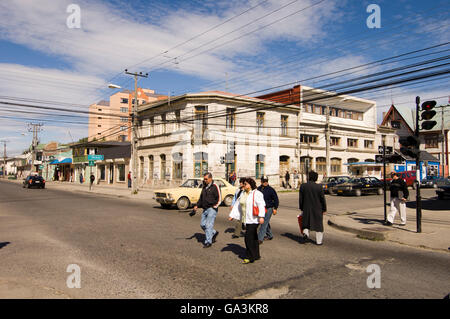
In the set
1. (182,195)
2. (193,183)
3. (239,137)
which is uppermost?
(239,137)

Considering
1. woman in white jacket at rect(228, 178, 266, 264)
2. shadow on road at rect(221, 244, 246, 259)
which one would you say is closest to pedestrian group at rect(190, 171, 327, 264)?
shadow on road at rect(221, 244, 246, 259)

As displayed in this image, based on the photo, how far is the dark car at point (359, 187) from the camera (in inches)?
961

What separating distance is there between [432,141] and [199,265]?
55.1 m

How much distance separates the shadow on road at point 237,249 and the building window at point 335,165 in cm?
3300

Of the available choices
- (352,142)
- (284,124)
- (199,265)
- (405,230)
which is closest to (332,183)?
(284,124)

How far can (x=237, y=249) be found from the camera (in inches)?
306

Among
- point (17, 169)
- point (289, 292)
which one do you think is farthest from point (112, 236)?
point (17, 169)

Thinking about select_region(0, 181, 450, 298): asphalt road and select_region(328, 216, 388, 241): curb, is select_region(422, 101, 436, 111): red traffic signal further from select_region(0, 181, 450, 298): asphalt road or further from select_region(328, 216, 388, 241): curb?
select_region(0, 181, 450, 298): asphalt road

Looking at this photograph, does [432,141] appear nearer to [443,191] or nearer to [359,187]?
[359,187]

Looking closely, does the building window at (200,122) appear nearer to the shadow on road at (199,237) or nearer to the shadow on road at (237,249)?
the shadow on road at (199,237)

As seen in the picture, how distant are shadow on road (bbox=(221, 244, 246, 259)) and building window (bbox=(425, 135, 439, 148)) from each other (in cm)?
5286

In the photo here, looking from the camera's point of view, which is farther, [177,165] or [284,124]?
[284,124]
